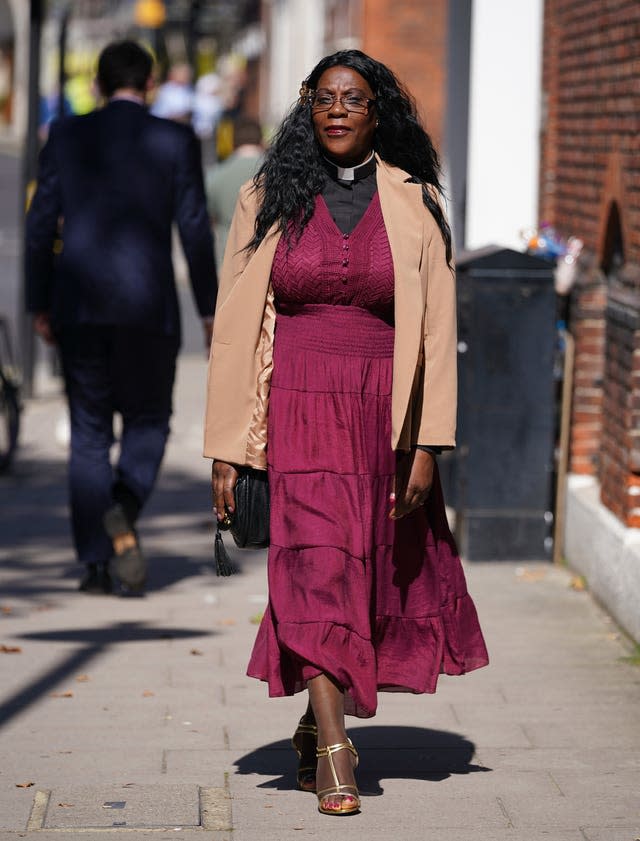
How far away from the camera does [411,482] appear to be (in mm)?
4707

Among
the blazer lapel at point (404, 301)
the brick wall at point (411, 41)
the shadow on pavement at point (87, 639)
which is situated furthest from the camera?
the brick wall at point (411, 41)

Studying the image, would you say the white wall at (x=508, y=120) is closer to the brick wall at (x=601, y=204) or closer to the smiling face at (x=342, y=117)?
the brick wall at (x=601, y=204)

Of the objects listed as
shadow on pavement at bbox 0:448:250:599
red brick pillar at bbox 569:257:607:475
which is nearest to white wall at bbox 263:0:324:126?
shadow on pavement at bbox 0:448:250:599

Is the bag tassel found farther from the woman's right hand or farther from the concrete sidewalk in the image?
the concrete sidewalk

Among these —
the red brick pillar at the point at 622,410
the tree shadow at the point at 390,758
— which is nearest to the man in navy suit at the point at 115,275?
the red brick pillar at the point at 622,410

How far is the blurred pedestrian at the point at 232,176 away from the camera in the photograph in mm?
11148

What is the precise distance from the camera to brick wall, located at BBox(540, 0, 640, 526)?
23.4ft

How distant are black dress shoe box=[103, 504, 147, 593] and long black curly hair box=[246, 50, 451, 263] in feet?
9.03

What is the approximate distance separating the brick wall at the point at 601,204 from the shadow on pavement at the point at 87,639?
1786 millimetres

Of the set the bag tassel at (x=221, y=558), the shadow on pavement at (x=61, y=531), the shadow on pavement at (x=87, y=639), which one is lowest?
the shadow on pavement at (x=61, y=531)

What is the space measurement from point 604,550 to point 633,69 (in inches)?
76.2

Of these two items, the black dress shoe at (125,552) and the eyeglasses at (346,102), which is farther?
the black dress shoe at (125,552)

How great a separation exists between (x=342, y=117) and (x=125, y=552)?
3.04 metres

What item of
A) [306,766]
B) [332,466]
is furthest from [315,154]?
[306,766]
